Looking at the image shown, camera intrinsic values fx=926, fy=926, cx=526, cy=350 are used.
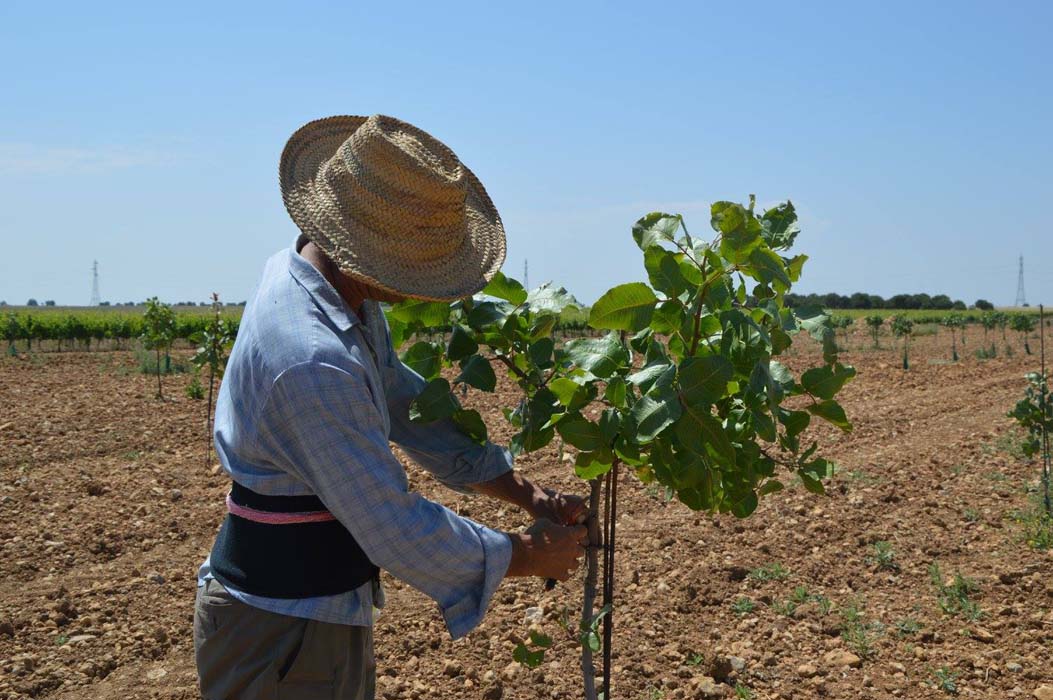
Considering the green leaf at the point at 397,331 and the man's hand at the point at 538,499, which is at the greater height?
the green leaf at the point at 397,331

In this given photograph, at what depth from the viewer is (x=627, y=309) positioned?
1959 mm

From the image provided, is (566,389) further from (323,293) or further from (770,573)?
(770,573)

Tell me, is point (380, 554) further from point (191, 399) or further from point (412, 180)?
point (191, 399)

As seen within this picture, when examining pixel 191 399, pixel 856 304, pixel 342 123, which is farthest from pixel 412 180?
pixel 856 304

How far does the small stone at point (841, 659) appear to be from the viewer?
13.2ft

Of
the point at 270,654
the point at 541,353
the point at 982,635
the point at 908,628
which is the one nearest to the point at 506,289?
the point at 541,353

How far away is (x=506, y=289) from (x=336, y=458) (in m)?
0.72

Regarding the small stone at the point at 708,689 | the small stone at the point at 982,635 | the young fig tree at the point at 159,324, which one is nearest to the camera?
the small stone at the point at 708,689

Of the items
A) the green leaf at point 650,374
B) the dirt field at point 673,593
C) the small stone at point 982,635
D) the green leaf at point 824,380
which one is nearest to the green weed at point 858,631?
the dirt field at point 673,593

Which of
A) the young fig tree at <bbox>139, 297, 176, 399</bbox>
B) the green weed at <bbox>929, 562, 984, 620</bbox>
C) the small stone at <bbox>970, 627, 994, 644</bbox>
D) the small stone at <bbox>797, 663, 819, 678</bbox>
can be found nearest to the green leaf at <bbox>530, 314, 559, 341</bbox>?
the small stone at <bbox>797, 663, 819, 678</bbox>

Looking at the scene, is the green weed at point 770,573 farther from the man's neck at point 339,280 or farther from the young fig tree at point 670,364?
the man's neck at point 339,280

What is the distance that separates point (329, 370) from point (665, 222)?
81 centimetres

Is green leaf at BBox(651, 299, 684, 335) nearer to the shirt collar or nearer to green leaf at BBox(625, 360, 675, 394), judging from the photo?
green leaf at BBox(625, 360, 675, 394)

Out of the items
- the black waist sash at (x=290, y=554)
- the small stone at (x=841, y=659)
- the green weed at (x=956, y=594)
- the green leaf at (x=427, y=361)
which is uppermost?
the green leaf at (x=427, y=361)
